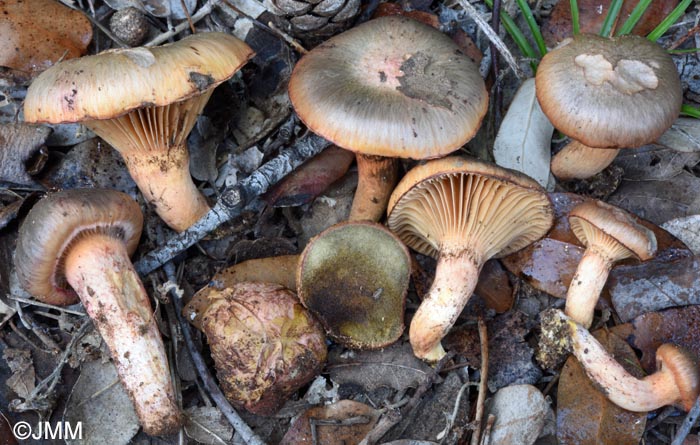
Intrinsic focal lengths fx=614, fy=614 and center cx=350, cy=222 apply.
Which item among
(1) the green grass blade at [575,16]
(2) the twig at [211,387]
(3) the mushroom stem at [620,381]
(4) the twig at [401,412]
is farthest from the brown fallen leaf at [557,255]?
(2) the twig at [211,387]

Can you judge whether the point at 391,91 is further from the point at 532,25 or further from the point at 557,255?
the point at 557,255

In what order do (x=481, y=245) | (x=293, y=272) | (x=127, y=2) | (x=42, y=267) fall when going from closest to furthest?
1. (x=42, y=267)
2. (x=481, y=245)
3. (x=293, y=272)
4. (x=127, y=2)

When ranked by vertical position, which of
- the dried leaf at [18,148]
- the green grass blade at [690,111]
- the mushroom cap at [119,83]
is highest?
the mushroom cap at [119,83]

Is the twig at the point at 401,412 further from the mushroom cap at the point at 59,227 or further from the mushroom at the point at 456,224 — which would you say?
the mushroom cap at the point at 59,227

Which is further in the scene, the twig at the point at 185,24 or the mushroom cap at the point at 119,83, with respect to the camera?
the twig at the point at 185,24

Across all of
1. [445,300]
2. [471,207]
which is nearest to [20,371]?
[445,300]

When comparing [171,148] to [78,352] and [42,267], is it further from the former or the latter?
[78,352]

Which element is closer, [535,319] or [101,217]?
[101,217]

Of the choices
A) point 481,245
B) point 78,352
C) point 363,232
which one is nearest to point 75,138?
point 78,352
